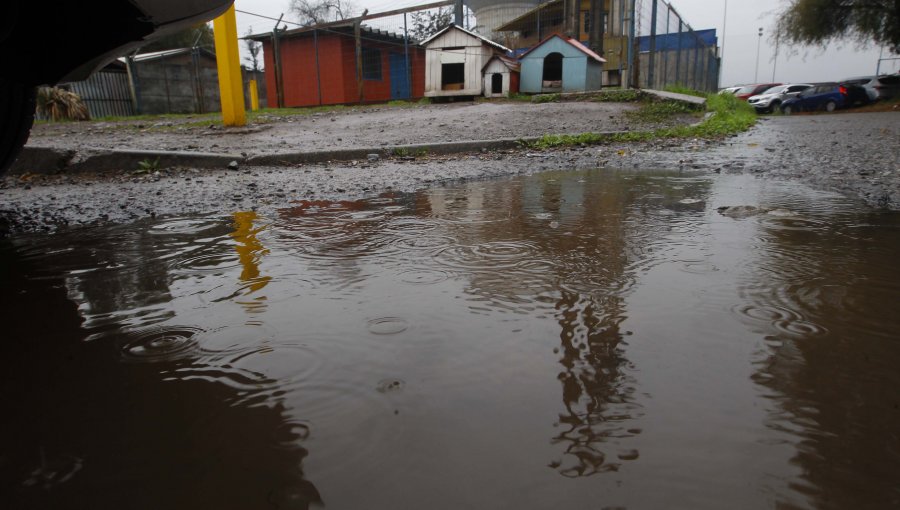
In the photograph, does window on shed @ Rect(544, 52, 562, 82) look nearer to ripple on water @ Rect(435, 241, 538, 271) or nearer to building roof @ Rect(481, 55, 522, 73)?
building roof @ Rect(481, 55, 522, 73)

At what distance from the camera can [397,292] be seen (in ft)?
5.27

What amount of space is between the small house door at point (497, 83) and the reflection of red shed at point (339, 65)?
435cm

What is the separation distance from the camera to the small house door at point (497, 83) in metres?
15.4

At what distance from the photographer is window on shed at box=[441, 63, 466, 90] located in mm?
16177

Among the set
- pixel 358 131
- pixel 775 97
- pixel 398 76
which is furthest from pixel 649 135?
pixel 775 97

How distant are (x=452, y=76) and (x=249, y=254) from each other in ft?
50.8

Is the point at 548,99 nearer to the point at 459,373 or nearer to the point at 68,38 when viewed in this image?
the point at 68,38

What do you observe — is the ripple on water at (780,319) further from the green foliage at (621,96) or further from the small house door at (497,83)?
the small house door at (497,83)

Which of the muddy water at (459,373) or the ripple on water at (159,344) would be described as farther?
the ripple on water at (159,344)

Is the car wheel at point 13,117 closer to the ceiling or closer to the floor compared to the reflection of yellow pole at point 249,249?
closer to the ceiling

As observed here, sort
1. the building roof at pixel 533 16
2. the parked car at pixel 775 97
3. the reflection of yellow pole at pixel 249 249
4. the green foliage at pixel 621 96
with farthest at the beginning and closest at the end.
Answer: the building roof at pixel 533 16 < the parked car at pixel 775 97 < the green foliage at pixel 621 96 < the reflection of yellow pole at pixel 249 249

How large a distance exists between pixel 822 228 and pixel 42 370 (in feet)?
9.23

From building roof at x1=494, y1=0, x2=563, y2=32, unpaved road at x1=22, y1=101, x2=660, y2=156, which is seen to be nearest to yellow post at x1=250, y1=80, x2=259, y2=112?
unpaved road at x1=22, y1=101, x2=660, y2=156

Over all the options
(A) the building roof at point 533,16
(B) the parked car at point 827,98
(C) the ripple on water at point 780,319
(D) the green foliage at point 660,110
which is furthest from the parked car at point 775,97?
(C) the ripple on water at point 780,319
